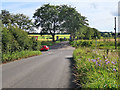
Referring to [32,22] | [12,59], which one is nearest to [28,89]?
[12,59]

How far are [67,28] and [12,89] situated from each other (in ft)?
177

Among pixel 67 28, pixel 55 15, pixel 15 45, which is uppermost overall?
pixel 55 15

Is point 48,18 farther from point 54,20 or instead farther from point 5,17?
point 5,17

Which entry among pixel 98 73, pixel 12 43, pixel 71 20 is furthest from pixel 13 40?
pixel 71 20

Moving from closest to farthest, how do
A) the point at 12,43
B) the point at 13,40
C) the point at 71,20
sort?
the point at 12,43 < the point at 13,40 < the point at 71,20

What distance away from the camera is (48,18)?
65.1 metres

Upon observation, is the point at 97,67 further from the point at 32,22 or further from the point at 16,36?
the point at 32,22

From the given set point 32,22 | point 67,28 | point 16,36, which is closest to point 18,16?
point 32,22

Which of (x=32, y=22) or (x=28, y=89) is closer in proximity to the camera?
(x=28, y=89)

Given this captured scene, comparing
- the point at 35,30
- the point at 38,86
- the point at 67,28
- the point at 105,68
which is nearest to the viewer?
the point at 38,86

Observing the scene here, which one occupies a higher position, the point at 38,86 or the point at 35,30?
the point at 35,30

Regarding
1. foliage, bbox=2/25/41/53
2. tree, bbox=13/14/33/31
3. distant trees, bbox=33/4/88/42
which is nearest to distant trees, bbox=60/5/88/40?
distant trees, bbox=33/4/88/42

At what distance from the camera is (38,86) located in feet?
24.9

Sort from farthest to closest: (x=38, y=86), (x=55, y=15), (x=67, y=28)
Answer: (x=55, y=15), (x=67, y=28), (x=38, y=86)
